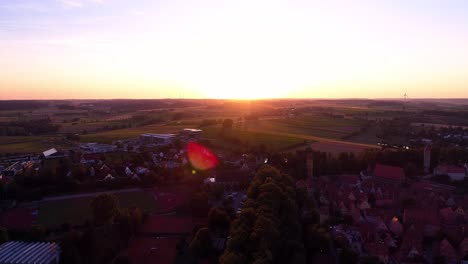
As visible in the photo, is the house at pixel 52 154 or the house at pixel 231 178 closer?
the house at pixel 231 178

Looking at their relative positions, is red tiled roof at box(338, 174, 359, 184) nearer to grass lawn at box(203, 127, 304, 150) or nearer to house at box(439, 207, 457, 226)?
house at box(439, 207, 457, 226)

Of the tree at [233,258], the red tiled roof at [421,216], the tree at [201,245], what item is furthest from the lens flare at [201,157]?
the tree at [233,258]

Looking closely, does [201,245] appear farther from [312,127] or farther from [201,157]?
[312,127]

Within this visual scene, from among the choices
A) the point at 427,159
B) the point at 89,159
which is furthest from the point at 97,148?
the point at 427,159

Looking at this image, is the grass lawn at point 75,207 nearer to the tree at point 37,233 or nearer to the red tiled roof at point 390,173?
the tree at point 37,233

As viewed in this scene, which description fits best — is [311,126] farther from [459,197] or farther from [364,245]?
[364,245]

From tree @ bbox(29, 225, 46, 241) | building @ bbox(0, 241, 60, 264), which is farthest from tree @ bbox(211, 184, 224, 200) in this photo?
building @ bbox(0, 241, 60, 264)
